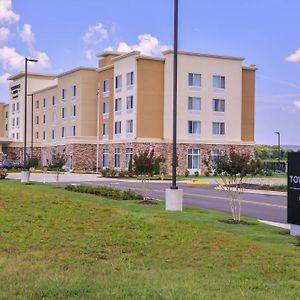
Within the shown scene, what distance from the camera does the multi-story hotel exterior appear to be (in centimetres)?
6131

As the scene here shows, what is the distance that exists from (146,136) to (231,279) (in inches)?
2087

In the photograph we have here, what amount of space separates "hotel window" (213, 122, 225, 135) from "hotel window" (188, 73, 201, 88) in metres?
4.97

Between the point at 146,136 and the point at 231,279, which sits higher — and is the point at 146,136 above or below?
above

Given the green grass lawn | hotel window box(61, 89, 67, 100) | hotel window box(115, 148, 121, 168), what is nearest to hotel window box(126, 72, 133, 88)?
hotel window box(115, 148, 121, 168)

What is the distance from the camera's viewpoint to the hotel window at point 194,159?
2478 inches

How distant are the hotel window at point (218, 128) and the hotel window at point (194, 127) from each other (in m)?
2.08

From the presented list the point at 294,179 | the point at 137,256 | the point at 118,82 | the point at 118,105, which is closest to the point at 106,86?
the point at 118,82

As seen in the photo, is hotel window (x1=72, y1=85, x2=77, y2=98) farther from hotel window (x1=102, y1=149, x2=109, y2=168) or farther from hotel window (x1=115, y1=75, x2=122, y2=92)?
hotel window (x1=102, y1=149, x2=109, y2=168)

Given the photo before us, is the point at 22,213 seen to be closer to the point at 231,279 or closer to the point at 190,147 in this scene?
the point at 231,279

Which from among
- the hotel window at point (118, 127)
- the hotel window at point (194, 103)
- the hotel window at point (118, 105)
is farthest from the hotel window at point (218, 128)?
the hotel window at point (118, 105)

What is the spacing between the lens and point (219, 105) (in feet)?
210

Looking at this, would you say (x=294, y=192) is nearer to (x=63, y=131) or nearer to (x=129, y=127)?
(x=129, y=127)

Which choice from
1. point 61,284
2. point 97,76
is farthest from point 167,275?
point 97,76

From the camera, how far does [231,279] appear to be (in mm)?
8094
